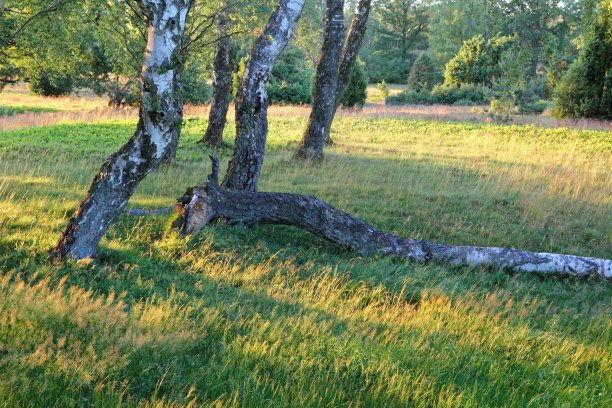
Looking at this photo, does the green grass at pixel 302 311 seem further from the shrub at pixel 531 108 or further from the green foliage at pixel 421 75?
the green foliage at pixel 421 75

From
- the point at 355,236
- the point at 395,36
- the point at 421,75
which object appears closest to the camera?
the point at 355,236

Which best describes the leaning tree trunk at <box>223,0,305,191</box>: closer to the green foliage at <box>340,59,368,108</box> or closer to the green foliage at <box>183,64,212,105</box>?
the green foliage at <box>340,59,368,108</box>

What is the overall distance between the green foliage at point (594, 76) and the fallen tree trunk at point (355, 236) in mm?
19247

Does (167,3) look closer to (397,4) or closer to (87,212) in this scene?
(87,212)

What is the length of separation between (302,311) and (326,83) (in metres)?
9.03

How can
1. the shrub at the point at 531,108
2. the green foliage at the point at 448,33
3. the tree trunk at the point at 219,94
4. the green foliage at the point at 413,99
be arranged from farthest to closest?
the green foliage at the point at 448,33 → the green foliage at the point at 413,99 → the shrub at the point at 531,108 → the tree trunk at the point at 219,94

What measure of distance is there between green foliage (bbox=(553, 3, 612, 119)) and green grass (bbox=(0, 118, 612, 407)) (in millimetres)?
14950

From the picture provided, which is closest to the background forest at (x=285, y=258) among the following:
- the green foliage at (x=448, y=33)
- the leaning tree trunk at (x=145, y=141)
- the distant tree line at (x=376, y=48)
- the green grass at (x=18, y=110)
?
the leaning tree trunk at (x=145, y=141)

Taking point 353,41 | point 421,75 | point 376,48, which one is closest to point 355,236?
point 353,41

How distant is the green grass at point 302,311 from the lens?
10.7 feet

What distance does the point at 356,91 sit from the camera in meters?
27.7

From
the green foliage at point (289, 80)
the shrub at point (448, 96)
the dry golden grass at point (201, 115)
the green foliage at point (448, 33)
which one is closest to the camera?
the dry golden grass at point (201, 115)

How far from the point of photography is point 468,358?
4066mm

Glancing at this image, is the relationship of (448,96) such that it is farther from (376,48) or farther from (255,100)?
(376,48)
